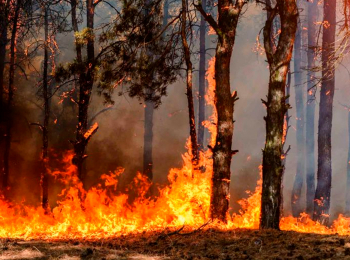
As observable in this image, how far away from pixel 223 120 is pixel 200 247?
4432 millimetres

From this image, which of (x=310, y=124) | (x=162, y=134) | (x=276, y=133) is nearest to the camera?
(x=276, y=133)

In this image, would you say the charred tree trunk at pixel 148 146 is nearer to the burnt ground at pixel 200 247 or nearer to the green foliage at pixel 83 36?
the green foliage at pixel 83 36

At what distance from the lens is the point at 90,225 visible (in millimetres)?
11867

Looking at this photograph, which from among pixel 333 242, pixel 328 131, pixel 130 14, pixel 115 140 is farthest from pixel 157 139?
pixel 333 242

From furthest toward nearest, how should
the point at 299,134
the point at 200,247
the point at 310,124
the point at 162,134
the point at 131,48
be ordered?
the point at 299,134 → the point at 310,124 → the point at 162,134 → the point at 131,48 → the point at 200,247

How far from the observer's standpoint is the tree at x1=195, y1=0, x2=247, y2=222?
11.5 meters

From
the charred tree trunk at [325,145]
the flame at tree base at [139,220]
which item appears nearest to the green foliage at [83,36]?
the flame at tree base at [139,220]

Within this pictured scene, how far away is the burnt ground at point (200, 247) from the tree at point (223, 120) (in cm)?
217

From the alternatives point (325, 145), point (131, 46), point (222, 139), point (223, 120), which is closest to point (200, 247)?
point (222, 139)

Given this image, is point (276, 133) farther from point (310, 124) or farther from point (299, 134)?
point (299, 134)

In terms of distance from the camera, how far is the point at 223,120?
1155cm

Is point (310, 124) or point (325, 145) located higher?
point (310, 124)

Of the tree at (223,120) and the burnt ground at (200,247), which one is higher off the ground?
the tree at (223,120)

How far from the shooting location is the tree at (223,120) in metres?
11.5
